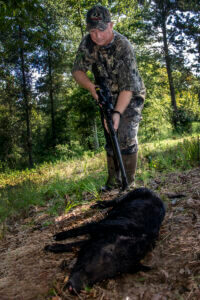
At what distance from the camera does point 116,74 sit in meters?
3.50

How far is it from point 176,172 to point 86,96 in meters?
12.7

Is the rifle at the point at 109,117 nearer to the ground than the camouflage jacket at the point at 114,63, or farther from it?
nearer to the ground

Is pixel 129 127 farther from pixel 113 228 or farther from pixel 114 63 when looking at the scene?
pixel 113 228

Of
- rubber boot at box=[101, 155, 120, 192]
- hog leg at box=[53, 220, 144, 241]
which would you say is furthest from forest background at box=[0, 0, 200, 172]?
hog leg at box=[53, 220, 144, 241]

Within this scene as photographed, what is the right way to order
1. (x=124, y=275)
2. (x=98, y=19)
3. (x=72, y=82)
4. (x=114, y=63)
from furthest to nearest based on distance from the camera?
(x=72, y=82) < (x=114, y=63) < (x=98, y=19) < (x=124, y=275)

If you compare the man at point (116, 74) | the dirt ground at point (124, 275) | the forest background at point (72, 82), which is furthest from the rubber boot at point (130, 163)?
the forest background at point (72, 82)

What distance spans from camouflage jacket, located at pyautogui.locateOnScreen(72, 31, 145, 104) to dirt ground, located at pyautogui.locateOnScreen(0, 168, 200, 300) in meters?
1.57

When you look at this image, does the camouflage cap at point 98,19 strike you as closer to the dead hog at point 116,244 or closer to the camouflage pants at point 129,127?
the camouflage pants at point 129,127

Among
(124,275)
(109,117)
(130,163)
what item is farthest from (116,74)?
(124,275)

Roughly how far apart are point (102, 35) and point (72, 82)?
20775mm

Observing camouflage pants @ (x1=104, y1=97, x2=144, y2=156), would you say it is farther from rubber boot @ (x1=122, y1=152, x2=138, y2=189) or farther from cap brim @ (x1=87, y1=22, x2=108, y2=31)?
cap brim @ (x1=87, y1=22, x2=108, y2=31)

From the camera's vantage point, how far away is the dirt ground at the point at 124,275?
1.37 m

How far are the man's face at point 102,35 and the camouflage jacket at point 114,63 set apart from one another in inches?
4.5

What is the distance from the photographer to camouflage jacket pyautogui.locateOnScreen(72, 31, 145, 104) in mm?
3205
